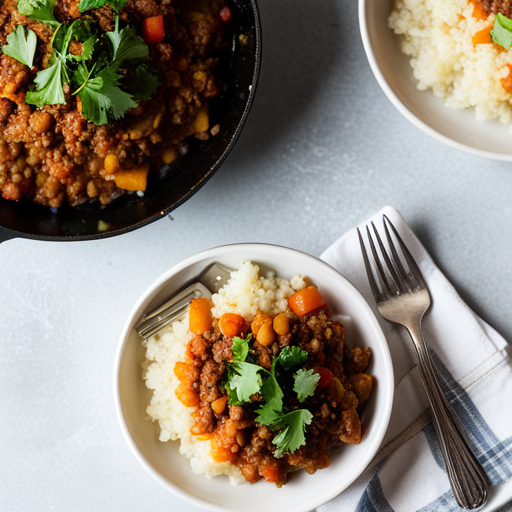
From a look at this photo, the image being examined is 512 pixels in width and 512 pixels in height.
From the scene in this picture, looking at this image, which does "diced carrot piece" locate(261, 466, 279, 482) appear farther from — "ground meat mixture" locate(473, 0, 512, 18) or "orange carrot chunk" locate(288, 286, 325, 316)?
"ground meat mixture" locate(473, 0, 512, 18)

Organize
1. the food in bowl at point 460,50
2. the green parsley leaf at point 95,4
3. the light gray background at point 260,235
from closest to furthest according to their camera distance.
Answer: the green parsley leaf at point 95,4
the food in bowl at point 460,50
the light gray background at point 260,235

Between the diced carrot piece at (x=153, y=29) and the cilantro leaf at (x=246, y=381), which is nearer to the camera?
the cilantro leaf at (x=246, y=381)

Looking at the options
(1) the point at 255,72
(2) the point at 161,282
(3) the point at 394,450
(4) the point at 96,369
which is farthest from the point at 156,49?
(3) the point at 394,450

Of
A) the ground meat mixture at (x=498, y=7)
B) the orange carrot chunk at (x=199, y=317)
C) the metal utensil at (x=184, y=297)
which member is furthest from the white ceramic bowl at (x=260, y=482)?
the ground meat mixture at (x=498, y=7)

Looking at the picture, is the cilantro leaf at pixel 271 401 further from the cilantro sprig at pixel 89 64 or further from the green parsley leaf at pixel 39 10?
the green parsley leaf at pixel 39 10

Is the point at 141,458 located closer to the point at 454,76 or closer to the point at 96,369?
the point at 96,369

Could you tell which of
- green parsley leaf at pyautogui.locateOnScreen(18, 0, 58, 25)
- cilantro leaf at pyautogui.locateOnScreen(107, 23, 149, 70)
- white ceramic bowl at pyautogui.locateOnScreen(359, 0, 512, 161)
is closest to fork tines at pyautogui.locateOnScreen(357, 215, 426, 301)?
white ceramic bowl at pyautogui.locateOnScreen(359, 0, 512, 161)

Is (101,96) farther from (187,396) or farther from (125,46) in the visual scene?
(187,396)
